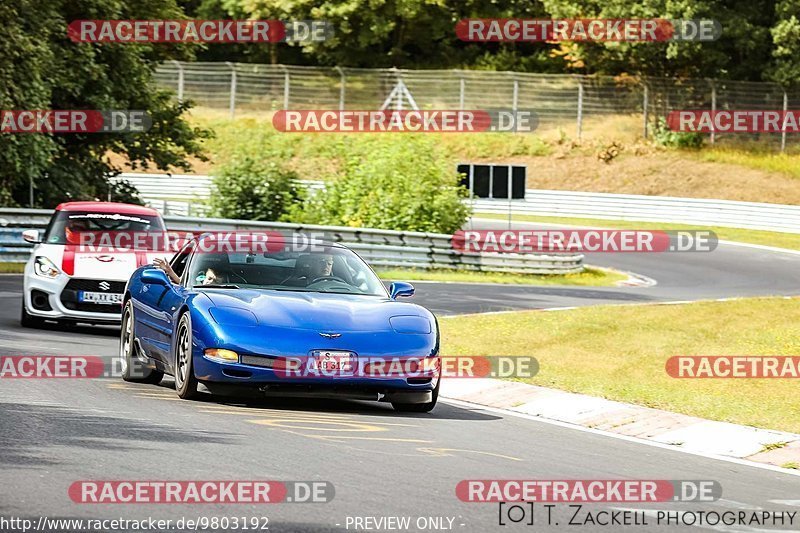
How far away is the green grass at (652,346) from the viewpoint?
43.7 feet

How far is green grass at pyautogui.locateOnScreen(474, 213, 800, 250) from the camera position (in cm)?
4609

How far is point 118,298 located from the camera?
16734 mm

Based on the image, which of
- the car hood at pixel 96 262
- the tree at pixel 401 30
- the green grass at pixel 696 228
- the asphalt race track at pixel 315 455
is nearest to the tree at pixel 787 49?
the green grass at pixel 696 228

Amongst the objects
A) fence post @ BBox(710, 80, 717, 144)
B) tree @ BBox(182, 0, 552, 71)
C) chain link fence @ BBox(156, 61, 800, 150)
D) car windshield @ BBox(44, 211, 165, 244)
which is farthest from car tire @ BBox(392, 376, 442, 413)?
tree @ BBox(182, 0, 552, 71)

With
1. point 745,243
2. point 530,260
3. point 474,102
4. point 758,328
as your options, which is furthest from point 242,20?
point 758,328

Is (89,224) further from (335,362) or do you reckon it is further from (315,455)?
(315,455)

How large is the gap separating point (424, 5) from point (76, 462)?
58.5 meters

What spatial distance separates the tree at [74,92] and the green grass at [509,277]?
7.07 metres

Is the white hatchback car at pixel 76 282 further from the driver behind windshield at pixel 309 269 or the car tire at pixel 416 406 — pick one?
the car tire at pixel 416 406

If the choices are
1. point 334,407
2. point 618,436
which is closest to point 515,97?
point 334,407

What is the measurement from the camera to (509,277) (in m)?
33.5

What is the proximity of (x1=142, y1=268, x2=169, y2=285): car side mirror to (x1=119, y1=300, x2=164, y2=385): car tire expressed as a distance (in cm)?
80

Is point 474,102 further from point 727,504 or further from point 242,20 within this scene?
point 727,504

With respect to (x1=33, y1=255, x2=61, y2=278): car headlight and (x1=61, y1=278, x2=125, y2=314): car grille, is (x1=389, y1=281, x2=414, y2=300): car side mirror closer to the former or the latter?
(x1=61, y1=278, x2=125, y2=314): car grille
